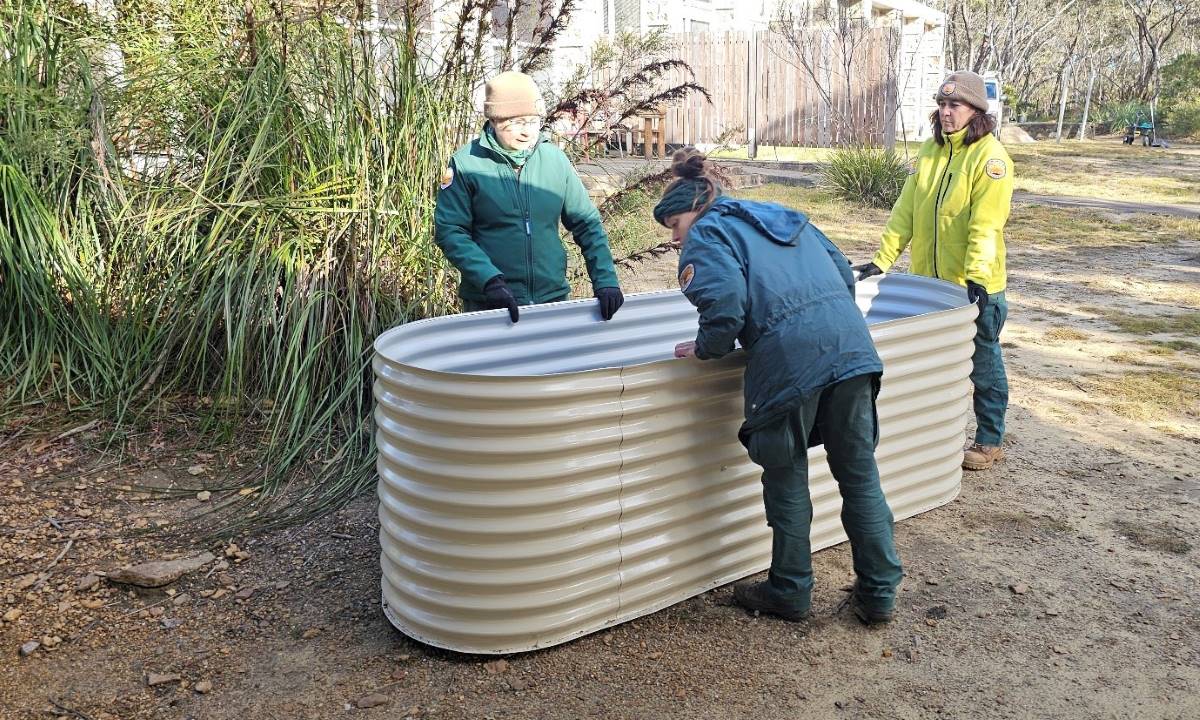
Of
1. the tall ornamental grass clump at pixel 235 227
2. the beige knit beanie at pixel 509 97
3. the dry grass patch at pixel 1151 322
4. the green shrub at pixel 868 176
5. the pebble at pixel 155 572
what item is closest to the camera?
the pebble at pixel 155 572

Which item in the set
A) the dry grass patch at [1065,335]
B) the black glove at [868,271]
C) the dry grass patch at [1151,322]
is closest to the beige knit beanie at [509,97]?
the black glove at [868,271]

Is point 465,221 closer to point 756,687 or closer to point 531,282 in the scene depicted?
point 531,282

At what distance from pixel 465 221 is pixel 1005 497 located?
2539mm

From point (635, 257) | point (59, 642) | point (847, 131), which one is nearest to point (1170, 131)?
point (847, 131)

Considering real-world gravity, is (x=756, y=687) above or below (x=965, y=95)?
below

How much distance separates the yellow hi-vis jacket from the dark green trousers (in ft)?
5.19

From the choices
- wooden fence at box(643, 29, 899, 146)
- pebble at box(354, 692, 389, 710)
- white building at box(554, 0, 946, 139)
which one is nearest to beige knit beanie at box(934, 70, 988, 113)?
pebble at box(354, 692, 389, 710)

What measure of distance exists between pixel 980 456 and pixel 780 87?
50.7ft

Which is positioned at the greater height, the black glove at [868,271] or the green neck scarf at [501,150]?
the green neck scarf at [501,150]

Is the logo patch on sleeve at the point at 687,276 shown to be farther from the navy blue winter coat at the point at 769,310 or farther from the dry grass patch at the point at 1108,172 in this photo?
the dry grass patch at the point at 1108,172

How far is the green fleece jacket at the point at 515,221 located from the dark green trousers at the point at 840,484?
1183 mm

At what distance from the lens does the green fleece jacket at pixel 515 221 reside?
378cm

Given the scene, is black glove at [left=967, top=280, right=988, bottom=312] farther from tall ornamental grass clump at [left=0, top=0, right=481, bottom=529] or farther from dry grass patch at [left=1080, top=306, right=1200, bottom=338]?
dry grass patch at [left=1080, top=306, right=1200, bottom=338]

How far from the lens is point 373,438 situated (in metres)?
4.47
